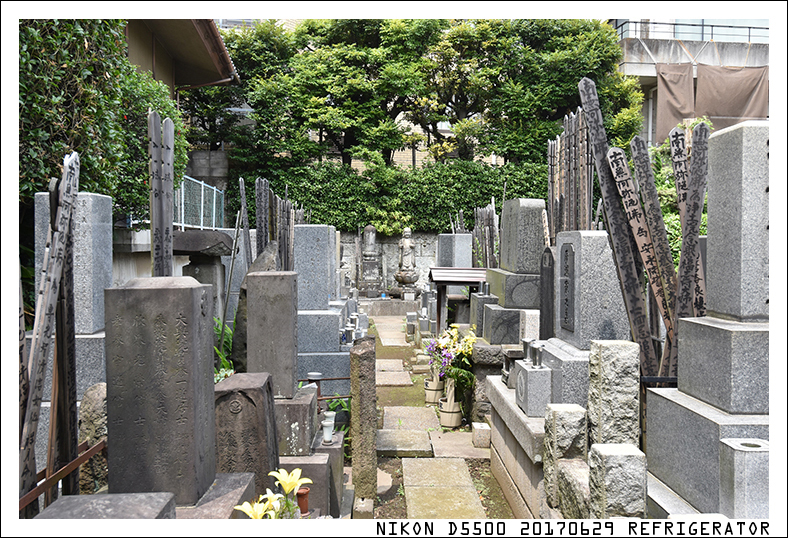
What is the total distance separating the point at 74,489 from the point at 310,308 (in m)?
4.16

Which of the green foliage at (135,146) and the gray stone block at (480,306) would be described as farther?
the gray stone block at (480,306)

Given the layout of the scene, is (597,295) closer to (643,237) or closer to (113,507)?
(643,237)

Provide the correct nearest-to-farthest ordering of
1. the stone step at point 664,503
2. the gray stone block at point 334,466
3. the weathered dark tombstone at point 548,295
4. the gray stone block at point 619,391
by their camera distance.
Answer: the stone step at point 664,503
the gray stone block at point 619,391
the gray stone block at point 334,466
the weathered dark tombstone at point 548,295

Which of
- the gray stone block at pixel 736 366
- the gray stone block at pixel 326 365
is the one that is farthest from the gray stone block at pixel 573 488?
the gray stone block at pixel 326 365

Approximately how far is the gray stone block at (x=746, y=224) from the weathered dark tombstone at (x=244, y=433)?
2907 mm

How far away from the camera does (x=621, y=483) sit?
248 cm

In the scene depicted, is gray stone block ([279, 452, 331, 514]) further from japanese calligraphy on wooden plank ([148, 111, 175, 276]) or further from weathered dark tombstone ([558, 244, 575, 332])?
weathered dark tombstone ([558, 244, 575, 332])

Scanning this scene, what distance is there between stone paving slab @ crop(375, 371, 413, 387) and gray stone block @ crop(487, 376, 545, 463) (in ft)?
10.4

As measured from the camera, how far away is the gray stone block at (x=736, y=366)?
2.74 metres

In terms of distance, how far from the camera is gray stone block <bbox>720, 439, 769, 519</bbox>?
7.97 feet

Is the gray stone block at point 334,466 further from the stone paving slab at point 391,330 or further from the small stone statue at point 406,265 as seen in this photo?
the small stone statue at point 406,265

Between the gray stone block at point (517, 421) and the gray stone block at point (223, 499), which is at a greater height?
the gray stone block at point (223, 499)

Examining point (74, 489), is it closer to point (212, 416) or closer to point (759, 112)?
point (212, 416)

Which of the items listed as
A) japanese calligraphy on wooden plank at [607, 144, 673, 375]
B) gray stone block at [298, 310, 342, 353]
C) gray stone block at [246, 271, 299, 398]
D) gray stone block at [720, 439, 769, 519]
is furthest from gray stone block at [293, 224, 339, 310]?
gray stone block at [720, 439, 769, 519]
